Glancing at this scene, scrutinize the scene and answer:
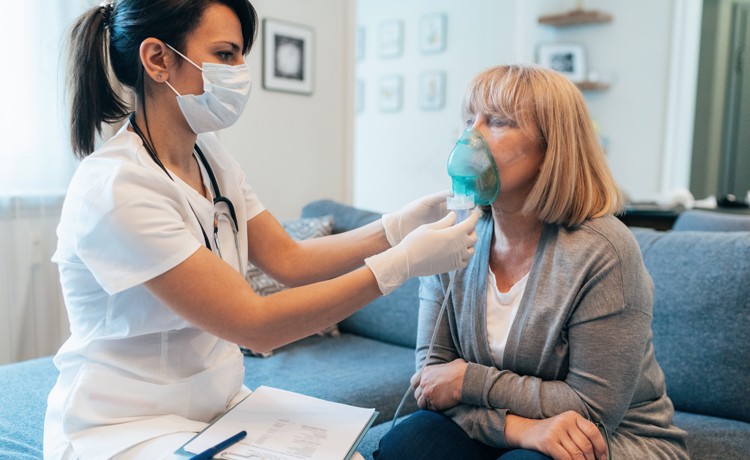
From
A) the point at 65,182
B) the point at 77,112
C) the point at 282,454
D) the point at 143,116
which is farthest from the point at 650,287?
the point at 65,182

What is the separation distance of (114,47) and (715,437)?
1.66 m

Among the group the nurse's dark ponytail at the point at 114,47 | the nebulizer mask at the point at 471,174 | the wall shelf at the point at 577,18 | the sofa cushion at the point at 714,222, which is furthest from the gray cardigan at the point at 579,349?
the wall shelf at the point at 577,18

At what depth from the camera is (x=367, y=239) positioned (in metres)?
1.56

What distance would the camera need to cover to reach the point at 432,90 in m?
5.28

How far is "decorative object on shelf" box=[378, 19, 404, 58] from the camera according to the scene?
5.48m

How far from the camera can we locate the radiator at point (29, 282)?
240cm

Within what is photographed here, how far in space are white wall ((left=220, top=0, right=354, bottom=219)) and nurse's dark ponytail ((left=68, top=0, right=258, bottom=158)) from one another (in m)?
1.67

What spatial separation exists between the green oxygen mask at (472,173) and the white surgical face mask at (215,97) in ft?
1.52

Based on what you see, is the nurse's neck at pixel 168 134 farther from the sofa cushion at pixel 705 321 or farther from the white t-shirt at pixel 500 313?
the sofa cushion at pixel 705 321

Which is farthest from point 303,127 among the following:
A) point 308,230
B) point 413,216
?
point 413,216

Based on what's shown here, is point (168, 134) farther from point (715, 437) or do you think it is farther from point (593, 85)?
point (593, 85)

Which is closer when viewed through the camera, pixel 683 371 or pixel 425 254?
pixel 425 254

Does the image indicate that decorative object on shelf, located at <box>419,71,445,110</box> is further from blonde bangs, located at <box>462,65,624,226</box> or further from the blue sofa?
blonde bangs, located at <box>462,65,624,226</box>

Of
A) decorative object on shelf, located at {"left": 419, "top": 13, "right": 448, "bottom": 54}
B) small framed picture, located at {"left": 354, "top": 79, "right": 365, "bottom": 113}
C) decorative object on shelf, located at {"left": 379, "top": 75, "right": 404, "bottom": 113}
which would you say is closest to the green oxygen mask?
decorative object on shelf, located at {"left": 419, "top": 13, "right": 448, "bottom": 54}
